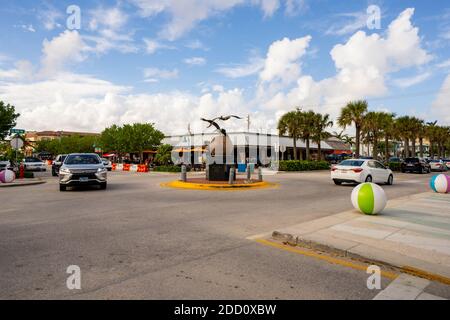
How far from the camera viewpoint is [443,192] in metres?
14.3

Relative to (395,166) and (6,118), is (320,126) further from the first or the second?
(6,118)

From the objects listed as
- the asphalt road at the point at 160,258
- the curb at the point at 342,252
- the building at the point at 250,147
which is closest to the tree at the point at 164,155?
the building at the point at 250,147

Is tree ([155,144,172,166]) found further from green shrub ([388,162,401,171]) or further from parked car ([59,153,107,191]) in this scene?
green shrub ([388,162,401,171])

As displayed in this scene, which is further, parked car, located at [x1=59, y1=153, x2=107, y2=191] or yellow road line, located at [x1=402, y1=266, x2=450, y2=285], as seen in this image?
parked car, located at [x1=59, y1=153, x2=107, y2=191]

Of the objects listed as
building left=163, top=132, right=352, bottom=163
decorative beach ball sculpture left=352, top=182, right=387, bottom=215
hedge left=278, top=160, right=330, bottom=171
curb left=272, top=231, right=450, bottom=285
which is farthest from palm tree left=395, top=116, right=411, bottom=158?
curb left=272, top=231, right=450, bottom=285

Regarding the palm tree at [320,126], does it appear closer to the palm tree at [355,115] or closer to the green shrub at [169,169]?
the palm tree at [355,115]

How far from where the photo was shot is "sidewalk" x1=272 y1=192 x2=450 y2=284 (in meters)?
4.73

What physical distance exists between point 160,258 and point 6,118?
40.7 meters

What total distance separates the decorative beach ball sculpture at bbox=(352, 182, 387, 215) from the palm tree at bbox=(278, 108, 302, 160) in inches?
1203

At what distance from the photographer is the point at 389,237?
607 cm

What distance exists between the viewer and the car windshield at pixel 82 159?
14.9 meters

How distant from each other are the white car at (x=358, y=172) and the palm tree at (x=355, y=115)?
772 inches
